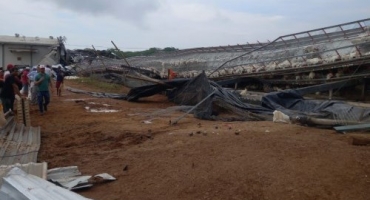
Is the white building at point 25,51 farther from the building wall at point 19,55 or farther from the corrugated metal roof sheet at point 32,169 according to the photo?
the corrugated metal roof sheet at point 32,169

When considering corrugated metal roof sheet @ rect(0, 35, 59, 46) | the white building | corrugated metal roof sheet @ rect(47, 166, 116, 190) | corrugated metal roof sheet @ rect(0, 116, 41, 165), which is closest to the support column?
corrugated metal roof sheet @ rect(0, 116, 41, 165)

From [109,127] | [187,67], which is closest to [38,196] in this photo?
[109,127]

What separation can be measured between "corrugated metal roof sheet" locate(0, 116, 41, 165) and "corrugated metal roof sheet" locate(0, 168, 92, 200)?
2207 millimetres

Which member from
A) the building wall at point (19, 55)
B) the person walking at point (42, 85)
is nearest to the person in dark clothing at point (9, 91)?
the person walking at point (42, 85)

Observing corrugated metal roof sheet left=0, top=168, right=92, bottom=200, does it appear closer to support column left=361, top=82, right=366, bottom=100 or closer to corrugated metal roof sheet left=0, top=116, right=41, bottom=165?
corrugated metal roof sheet left=0, top=116, right=41, bottom=165

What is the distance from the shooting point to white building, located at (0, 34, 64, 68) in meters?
36.4

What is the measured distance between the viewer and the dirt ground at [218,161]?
17.0ft

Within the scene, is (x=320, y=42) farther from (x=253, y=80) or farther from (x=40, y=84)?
(x=40, y=84)

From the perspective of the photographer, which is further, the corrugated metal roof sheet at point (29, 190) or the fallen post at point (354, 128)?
the fallen post at point (354, 128)

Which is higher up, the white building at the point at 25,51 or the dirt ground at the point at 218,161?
the white building at the point at 25,51

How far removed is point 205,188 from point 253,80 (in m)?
13.2

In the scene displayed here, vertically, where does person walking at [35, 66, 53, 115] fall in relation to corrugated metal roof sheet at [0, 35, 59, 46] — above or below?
below

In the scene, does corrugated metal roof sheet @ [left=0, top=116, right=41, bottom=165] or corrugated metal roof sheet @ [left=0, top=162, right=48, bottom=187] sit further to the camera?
corrugated metal roof sheet @ [left=0, top=116, right=41, bottom=165]

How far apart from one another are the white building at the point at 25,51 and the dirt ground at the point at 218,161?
Answer: 94.7 ft
